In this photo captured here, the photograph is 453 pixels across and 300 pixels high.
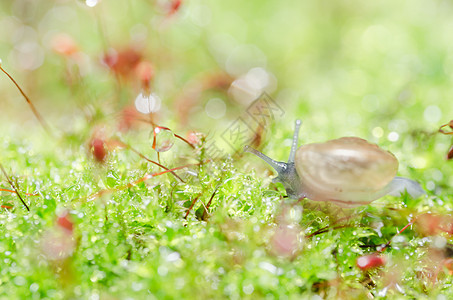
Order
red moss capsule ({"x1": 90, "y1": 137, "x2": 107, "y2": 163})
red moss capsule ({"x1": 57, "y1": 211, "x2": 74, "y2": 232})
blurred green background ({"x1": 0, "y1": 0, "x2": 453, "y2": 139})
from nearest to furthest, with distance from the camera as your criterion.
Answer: red moss capsule ({"x1": 57, "y1": 211, "x2": 74, "y2": 232}), red moss capsule ({"x1": 90, "y1": 137, "x2": 107, "y2": 163}), blurred green background ({"x1": 0, "y1": 0, "x2": 453, "y2": 139})

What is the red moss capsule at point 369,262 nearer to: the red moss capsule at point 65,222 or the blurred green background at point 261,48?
the red moss capsule at point 65,222

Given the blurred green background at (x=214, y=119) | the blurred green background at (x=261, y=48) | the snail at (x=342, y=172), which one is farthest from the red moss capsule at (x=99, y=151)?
the blurred green background at (x=261, y=48)

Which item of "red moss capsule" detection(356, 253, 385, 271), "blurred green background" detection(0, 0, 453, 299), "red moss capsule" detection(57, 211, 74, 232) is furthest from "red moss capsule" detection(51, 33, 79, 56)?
"red moss capsule" detection(356, 253, 385, 271)

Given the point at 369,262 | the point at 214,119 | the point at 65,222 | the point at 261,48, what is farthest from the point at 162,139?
the point at 261,48

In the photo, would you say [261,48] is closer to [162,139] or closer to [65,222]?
[162,139]

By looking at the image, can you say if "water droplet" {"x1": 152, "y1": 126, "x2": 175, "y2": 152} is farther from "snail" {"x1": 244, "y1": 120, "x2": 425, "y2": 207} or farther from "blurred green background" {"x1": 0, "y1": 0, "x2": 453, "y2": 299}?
"snail" {"x1": 244, "y1": 120, "x2": 425, "y2": 207}

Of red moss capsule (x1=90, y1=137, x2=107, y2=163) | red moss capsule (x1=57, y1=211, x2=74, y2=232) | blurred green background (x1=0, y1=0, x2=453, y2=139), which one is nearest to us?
red moss capsule (x1=57, y1=211, x2=74, y2=232)

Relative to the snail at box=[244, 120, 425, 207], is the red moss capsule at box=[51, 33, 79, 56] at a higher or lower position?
higher
